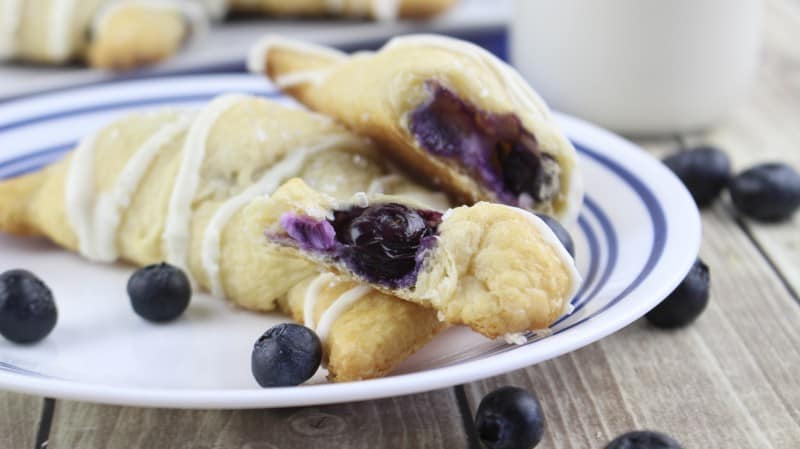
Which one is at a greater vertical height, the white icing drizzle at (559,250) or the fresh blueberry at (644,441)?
the white icing drizzle at (559,250)

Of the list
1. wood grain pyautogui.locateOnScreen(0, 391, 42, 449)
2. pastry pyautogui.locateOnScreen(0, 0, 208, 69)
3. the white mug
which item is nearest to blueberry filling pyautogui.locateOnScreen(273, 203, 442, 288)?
wood grain pyautogui.locateOnScreen(0, 391, 42, 449)

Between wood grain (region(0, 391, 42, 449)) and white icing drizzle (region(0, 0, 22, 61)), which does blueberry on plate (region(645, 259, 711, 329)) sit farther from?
white icing drizzle (region(0, 0, 22, 61))

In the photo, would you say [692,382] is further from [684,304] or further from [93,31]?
[93,31]

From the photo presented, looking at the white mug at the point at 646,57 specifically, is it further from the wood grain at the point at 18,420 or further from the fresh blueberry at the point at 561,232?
the wood grain at the point at 18,420

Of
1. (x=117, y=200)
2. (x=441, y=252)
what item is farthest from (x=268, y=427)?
(x=117, y=200)

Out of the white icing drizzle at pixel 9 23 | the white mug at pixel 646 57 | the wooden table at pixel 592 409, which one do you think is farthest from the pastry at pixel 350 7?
the wooden table at pixel 592 409

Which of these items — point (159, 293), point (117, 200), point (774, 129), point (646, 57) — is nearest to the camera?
point (159, 293)

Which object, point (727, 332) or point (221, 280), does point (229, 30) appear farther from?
point (727, 332)
